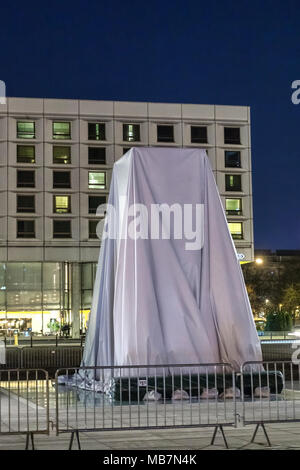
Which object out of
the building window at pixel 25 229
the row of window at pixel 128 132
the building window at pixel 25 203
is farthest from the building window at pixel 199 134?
the building window at pixel 25 229

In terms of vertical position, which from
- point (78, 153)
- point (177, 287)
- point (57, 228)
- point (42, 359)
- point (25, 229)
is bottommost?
point (42, 359)

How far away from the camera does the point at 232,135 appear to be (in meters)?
65.9

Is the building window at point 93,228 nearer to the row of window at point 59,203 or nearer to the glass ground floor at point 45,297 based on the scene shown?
the row of window at point 59,203

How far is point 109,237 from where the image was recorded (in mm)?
18297

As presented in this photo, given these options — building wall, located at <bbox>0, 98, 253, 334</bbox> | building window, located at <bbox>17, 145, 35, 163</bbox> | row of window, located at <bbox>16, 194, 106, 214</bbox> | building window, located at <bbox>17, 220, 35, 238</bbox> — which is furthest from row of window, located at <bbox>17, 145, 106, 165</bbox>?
building window, located at <bbox>17, 220, 35, 238</bbox>

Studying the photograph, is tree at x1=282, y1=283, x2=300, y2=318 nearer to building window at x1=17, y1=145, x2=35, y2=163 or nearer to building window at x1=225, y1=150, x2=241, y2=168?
building window at x1=225, y1=150, x2=241, y2=168

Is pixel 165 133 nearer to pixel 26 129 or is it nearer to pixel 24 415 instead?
pixel 26 129

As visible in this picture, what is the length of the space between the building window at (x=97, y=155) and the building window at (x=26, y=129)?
15.7ft

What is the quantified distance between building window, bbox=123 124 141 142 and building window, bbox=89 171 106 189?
11.0 ft

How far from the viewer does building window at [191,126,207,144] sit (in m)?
65.1

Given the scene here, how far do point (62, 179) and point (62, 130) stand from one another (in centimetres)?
387

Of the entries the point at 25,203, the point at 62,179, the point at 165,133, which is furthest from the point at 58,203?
the point at 165,133

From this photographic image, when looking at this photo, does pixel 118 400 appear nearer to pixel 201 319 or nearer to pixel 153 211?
pixel 201 319
